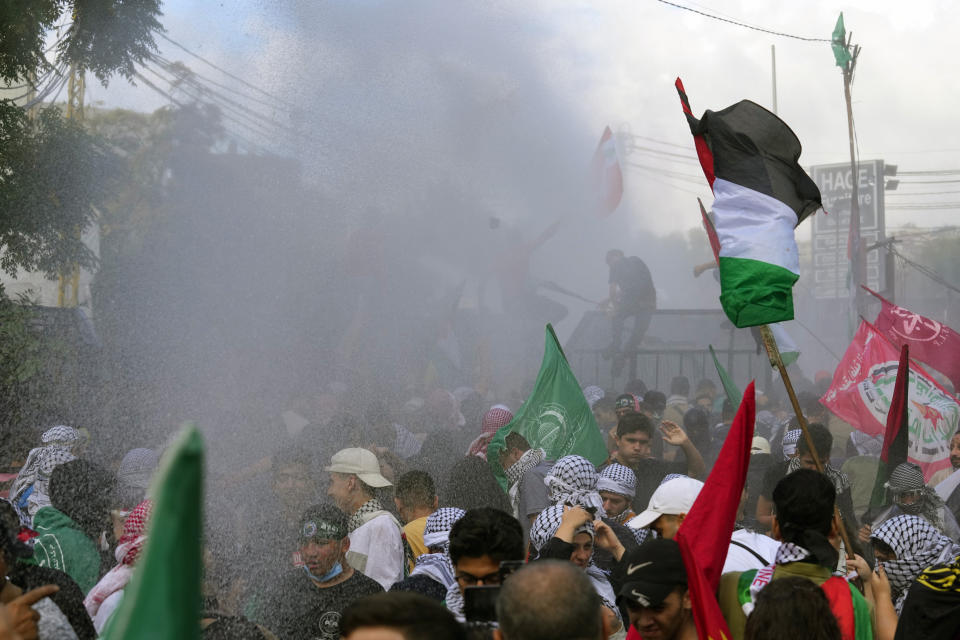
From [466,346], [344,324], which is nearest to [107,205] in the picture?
[344,324]

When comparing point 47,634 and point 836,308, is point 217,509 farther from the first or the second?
point 836,308

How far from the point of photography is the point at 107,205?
11.2m

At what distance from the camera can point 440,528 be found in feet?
13.3

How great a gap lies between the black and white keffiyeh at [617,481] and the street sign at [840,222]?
95.7 feet

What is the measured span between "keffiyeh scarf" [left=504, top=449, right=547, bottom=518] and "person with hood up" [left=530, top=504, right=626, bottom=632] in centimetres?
197

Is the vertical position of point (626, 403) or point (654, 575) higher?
point (654, 575)

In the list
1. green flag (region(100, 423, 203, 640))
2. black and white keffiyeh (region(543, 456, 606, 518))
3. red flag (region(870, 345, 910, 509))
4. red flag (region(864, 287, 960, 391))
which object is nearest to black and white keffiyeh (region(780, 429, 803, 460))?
red flag (region(870, 345, 910, 509))

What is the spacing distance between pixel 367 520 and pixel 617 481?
1171mm

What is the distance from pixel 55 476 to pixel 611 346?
843 centimetres

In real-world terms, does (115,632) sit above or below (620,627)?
above

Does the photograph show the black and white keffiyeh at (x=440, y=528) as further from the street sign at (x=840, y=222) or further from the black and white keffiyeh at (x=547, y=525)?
the street sign at (x=840, y=222)

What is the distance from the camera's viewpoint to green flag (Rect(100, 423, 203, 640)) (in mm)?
1051

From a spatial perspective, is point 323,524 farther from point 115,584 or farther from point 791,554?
point 791,554

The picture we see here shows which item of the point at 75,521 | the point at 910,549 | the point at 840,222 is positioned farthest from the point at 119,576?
the point at 840,222
